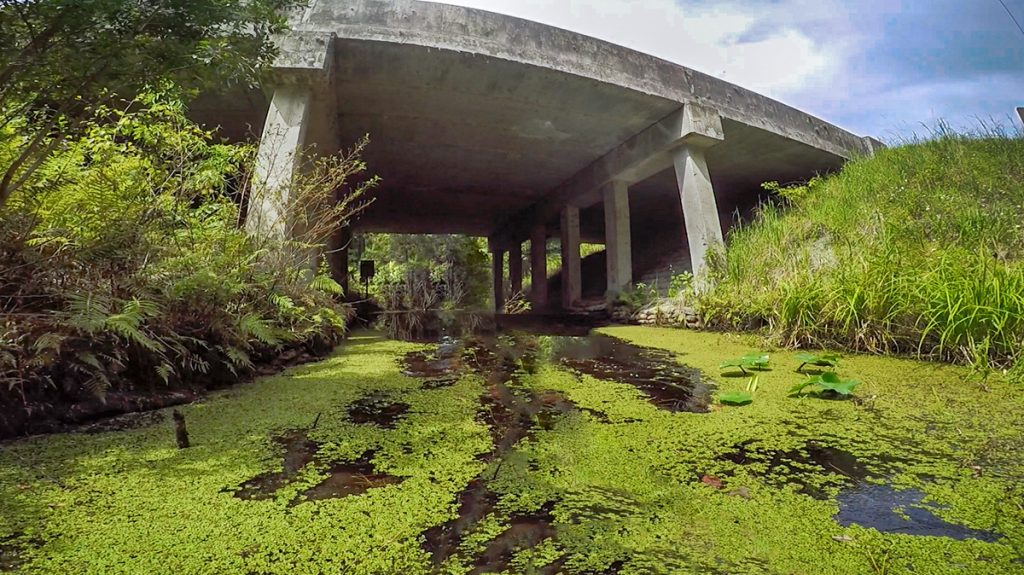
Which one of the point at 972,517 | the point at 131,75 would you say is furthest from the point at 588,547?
the point at 131,75

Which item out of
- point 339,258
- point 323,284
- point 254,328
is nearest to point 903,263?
point 254,328

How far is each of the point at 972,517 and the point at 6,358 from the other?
2.39 meters

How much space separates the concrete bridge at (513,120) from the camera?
391 centimetres

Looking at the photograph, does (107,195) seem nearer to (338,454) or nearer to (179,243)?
(179,243)

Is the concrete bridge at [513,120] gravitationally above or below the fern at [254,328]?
above

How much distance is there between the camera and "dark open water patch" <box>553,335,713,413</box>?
74.1 inches

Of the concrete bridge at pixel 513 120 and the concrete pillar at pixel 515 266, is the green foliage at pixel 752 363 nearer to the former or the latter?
the concrete bridge at pixel 513 120

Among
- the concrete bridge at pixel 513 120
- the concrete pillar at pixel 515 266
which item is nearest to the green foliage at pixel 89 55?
the concrete bridge at pixel 513 120

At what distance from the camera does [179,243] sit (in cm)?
221

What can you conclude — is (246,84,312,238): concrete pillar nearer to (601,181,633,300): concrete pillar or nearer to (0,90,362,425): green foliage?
(0,90,362,425): green foliage

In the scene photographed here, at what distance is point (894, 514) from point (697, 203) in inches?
194

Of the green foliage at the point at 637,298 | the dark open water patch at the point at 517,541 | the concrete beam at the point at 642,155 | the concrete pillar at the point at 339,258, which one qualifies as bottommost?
the dark open water patch at the point at 517,541

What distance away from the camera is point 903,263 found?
2.88m

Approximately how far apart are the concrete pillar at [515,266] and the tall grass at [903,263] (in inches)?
269
